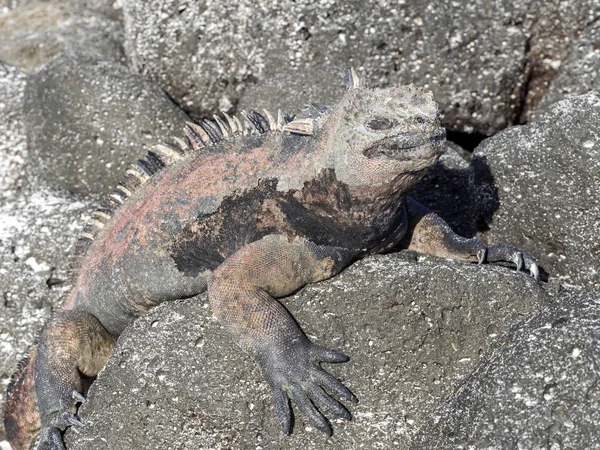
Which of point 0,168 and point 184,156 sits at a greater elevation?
point 184,156

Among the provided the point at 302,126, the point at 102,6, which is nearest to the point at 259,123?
the point at 302,126

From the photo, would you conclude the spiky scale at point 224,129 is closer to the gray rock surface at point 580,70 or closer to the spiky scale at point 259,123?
the spiky scale at point 259,123

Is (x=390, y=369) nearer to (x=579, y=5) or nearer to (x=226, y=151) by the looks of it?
(x=226, y=151)

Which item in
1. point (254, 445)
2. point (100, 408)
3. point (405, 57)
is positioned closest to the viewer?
point (254, 445)

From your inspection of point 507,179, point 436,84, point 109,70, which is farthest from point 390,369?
point 109,70

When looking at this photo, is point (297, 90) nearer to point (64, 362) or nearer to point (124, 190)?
point (124, 190)

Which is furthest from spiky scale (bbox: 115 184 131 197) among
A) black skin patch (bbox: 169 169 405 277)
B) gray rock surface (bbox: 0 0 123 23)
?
gray rock surface (bbox: 0 0 123 23)
